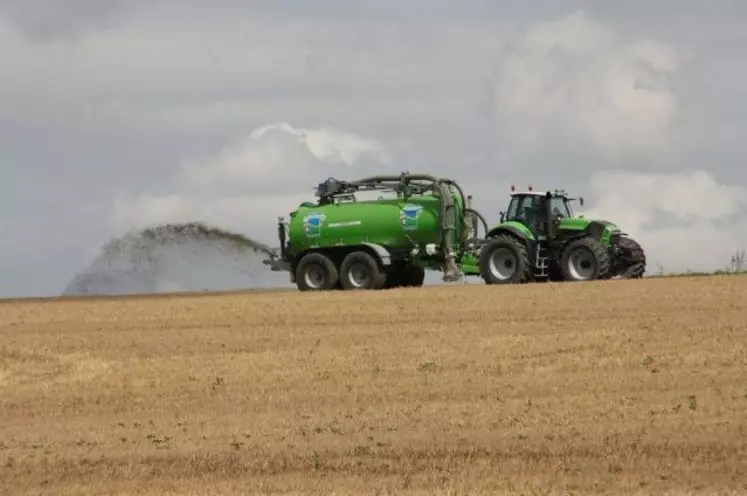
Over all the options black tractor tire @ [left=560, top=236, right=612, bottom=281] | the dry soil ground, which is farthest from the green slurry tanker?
the dry soil ground

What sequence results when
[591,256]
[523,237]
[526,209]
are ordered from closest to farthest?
[591,256] → [523,237] → [526,209]

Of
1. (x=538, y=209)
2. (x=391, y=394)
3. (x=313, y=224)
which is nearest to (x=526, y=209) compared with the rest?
(x=538, y=209)

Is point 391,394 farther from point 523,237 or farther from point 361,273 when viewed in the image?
point 361,273

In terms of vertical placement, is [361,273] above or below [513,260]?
below

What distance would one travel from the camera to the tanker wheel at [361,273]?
38125 mm

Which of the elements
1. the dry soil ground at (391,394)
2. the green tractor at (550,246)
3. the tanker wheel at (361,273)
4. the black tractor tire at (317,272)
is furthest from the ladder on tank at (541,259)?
the black tractor tire at (317,272)

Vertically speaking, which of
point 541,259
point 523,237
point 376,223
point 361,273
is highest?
point 376,223

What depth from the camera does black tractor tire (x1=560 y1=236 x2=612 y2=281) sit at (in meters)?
35.0

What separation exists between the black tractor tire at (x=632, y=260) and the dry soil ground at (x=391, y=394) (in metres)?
2.71

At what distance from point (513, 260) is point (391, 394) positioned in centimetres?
1548

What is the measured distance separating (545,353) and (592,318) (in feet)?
13.3

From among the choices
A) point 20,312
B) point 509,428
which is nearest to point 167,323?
point 20,312

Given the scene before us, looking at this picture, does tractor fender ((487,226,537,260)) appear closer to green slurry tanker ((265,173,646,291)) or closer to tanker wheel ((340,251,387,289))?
green slurry tanker ((265,173,646,291))

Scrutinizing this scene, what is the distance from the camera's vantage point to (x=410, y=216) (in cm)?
3797
